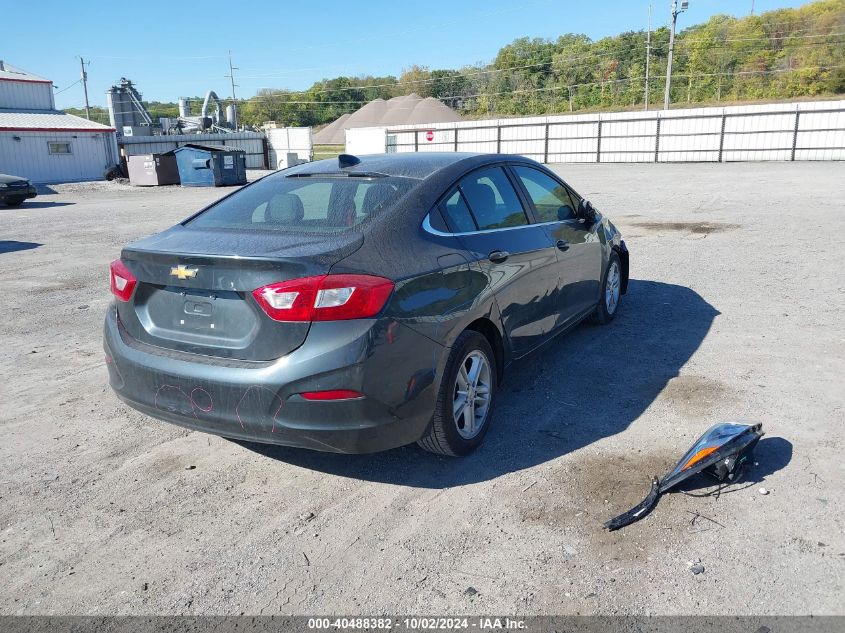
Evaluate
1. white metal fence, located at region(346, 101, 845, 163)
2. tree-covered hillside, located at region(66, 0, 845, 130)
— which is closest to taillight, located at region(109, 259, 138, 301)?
white metal fence, located at region(346, 101, 845, 163)

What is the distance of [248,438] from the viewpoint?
309 centimetres

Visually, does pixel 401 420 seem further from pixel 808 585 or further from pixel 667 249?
pixel 667 249

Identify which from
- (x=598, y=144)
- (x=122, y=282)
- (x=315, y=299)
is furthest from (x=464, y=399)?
(x=598, y=144)

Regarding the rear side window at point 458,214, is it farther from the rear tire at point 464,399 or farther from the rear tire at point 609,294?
the rear tire at point 609,294

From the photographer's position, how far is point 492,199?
420 centimetres

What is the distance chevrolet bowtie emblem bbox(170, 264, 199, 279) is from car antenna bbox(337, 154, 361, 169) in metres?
1.36

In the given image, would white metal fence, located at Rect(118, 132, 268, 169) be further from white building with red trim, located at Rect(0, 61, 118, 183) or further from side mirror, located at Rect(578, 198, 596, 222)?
side mirror, located at Rect(578, 198, 596, 222)

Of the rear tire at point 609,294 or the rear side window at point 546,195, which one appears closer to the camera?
the rear side window at point 546,195

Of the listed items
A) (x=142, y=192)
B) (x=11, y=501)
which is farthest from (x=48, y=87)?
(x=11, y=501)

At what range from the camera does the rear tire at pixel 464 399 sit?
3.38 meters

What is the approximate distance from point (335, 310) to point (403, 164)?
4.95 feet

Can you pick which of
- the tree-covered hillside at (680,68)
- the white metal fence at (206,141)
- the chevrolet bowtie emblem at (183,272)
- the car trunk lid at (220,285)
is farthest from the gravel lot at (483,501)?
the tree-covered hillside at (680,68)

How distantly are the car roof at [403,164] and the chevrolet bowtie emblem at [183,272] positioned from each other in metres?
1.28

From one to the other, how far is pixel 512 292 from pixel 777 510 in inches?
69.2
